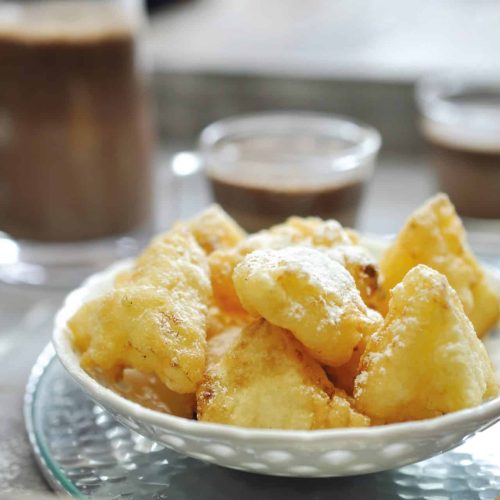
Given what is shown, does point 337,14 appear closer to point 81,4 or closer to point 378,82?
point 378,82

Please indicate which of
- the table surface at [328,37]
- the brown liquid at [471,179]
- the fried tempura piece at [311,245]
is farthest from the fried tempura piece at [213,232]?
the table surface at [328,37]

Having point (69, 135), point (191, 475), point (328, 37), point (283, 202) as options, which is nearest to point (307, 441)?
point (191, 475)

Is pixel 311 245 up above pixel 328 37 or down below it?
above

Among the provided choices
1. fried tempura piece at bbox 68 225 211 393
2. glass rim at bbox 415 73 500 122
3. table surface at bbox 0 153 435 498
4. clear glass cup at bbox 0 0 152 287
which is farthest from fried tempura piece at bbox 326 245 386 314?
glass rim at bbox 415 73 500 122

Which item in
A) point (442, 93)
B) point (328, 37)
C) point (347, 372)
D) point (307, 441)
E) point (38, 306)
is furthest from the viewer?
point (328, 37)

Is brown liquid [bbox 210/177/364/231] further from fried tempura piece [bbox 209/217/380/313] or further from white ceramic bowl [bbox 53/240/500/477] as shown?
white ceramic bowl [bbox 53/240/500/477]

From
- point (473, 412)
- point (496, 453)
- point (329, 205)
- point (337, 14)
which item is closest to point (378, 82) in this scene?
point (329, 205)

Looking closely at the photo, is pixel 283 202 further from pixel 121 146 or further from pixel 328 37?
pixel 328 37
